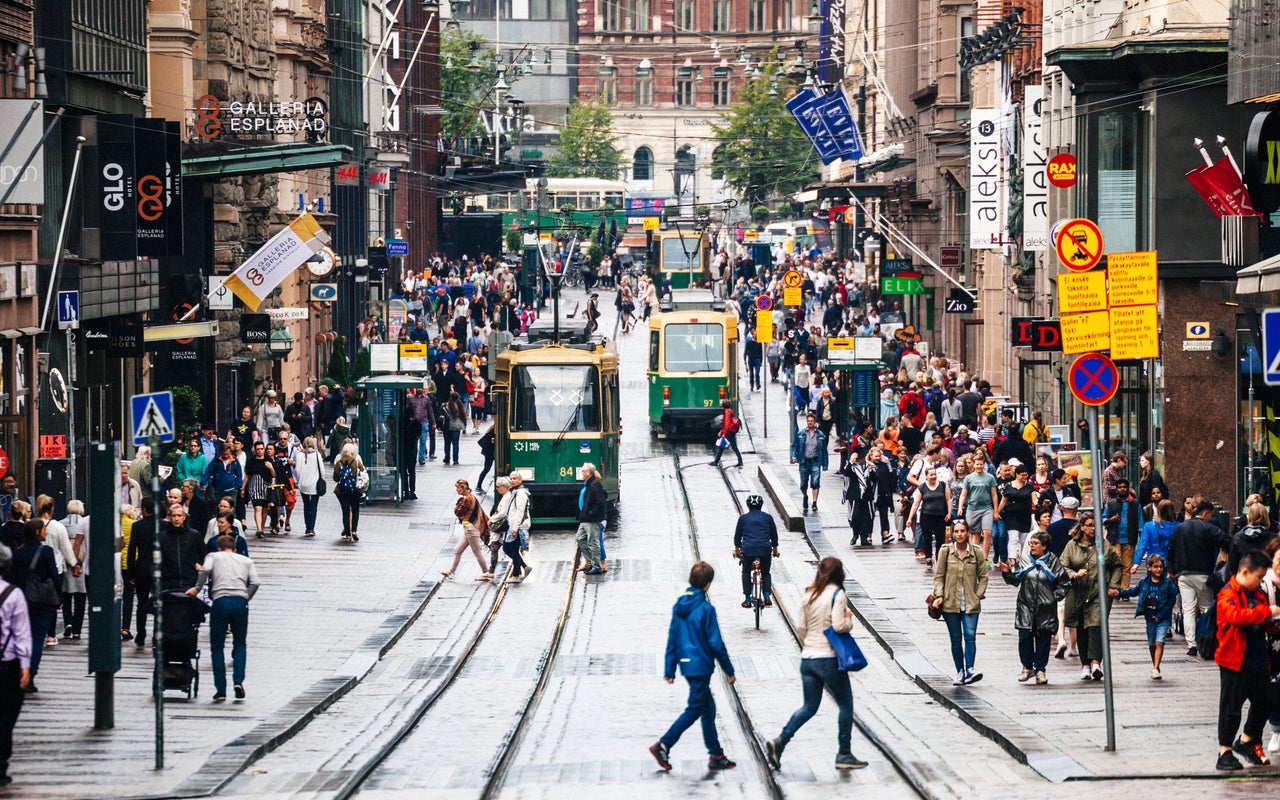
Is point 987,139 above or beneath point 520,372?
above

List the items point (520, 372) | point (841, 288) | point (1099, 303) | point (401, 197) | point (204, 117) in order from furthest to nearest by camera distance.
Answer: point (401, 197), point (841, 288), point (204, 117), point (520, 372), point (1099, 303)

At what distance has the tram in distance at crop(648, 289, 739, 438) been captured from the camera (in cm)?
4734

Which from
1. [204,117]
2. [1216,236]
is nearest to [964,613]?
[1216,236]

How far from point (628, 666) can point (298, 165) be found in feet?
64.6

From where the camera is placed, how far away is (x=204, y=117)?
4266cm

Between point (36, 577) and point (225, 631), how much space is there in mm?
1676

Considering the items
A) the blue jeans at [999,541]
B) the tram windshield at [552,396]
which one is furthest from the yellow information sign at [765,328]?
the blue jeans at [999,541]

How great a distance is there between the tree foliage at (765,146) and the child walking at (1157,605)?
87677mm

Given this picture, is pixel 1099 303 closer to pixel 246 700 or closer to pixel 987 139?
pixel 246 700

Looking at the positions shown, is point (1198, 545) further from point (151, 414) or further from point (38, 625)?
point (38, 625)

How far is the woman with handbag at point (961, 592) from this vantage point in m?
19.8

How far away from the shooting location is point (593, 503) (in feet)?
93.7

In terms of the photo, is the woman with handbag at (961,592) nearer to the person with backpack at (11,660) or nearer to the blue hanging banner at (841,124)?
the person with backpack at (11,660)

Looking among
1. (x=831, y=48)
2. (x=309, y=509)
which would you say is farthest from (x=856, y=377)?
(x=831, y=48)
